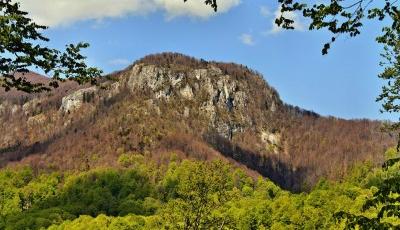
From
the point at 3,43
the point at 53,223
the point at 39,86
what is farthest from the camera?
the point at 53,223

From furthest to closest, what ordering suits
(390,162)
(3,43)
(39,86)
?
(39,86), (3,43), (390,162)

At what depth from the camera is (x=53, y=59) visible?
14.9 meters

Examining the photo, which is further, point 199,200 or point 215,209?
point 215,209

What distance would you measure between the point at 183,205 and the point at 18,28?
2061 centimetres

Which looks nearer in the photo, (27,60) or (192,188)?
(27,60)

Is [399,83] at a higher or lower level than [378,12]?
higher

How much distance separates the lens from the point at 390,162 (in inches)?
470

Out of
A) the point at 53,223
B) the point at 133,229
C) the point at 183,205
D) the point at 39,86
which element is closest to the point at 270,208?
the point at 133,229

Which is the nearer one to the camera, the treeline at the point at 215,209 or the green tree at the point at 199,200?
the green tree at the point at 199,200

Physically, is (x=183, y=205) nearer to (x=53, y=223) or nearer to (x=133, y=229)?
(x=133, y=229)

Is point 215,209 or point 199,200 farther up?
point 199,200

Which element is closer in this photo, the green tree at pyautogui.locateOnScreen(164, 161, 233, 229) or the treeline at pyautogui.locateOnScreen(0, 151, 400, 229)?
the green tree at pyautogui.locateOnScreen(164, 161, 233, 229)

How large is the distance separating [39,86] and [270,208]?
11141 cm

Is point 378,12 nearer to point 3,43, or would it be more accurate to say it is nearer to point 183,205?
point 3,43
